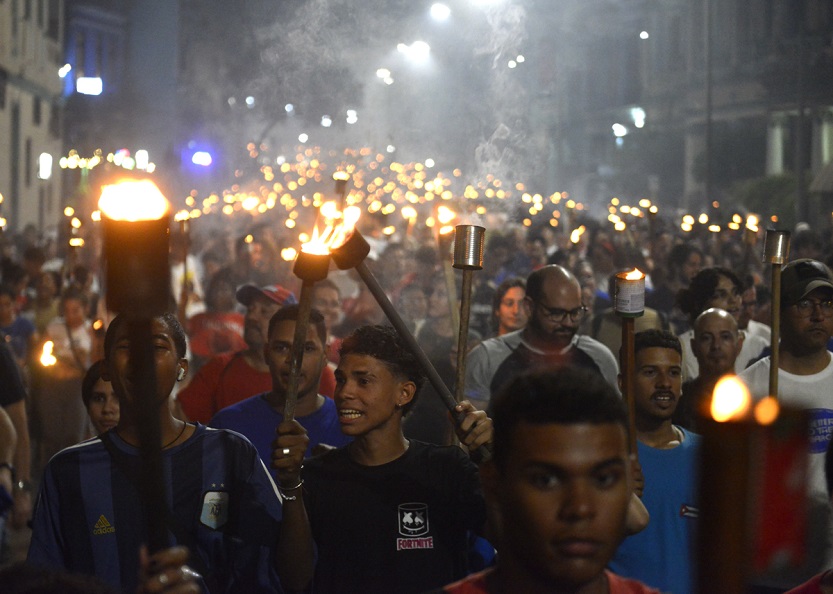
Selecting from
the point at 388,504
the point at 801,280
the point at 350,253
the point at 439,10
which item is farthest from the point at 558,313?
the point at 439,10

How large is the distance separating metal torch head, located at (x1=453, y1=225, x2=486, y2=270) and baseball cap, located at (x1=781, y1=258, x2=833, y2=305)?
208 centimetres

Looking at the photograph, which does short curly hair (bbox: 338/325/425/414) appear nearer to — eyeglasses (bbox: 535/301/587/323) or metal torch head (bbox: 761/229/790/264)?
metal torch head (bbox: 761/229/790/264)

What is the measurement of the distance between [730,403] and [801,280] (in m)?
4.81

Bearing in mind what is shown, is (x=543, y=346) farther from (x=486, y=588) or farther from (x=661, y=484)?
(x=486, y=588)

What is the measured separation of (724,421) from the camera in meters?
1.05

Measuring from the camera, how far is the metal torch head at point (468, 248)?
391cm

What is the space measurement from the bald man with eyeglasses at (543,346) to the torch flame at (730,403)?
4.79 meters

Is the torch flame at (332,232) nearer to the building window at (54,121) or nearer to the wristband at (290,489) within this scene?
the wristband at (290,489)

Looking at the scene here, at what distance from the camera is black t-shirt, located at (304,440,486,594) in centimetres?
355

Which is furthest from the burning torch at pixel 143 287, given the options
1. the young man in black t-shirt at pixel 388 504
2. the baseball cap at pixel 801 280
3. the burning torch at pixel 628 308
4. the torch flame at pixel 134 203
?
the baseball cap at pixel 801 280

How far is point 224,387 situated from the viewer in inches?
241

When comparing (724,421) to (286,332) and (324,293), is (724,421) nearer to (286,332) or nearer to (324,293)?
(286,332)

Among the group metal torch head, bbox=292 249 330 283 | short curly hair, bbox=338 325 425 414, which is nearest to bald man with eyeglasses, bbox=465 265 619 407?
short curly hair, bbox=338 325 425 414

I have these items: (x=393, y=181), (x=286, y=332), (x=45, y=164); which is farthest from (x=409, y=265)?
(x=45, y=164)
